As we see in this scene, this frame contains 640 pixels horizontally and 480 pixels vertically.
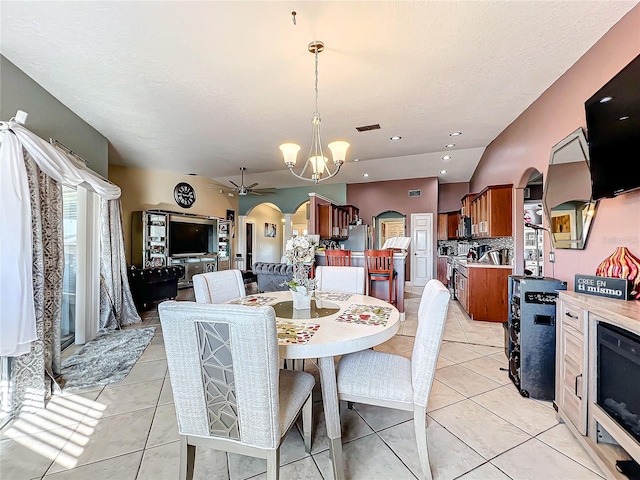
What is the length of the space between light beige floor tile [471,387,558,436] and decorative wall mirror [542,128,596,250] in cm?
128

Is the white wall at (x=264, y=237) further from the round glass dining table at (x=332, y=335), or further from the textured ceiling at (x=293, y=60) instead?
the round glass dining table at (x=332, y=335)

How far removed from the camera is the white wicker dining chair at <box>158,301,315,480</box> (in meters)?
1.04

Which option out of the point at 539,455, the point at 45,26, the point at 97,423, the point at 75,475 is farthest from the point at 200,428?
the point at 45,26

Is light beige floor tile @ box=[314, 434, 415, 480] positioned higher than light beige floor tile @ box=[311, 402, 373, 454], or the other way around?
light beige floor tile @ box=[314, 434, 415, 480]

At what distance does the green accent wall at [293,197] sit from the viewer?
805 cm

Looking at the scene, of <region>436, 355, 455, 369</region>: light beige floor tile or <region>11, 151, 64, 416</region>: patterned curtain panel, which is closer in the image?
<region>11, 151, 64, 416</region>: patterned curtain panel

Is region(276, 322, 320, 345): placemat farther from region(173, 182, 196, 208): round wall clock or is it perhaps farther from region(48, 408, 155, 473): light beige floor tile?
region(173, 182, 196, 208): round wall clock

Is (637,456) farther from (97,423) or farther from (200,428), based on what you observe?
(97,423)

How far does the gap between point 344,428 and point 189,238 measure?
6000 millimetres

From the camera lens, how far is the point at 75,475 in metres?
1.43

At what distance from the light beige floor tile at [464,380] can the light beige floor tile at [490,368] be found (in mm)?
66

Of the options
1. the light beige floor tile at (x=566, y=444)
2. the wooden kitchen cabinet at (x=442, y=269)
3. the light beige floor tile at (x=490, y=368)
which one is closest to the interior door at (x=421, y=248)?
the wooden kitchen cabinet at (x=442, y=269)

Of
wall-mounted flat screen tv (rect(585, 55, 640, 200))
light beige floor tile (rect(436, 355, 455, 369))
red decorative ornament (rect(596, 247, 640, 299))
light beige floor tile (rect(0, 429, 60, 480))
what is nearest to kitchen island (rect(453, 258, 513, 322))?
light beige floor tile (rect(436, 355, 455, 369))

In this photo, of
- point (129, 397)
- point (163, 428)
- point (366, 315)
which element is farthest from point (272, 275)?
point (366, 315)
